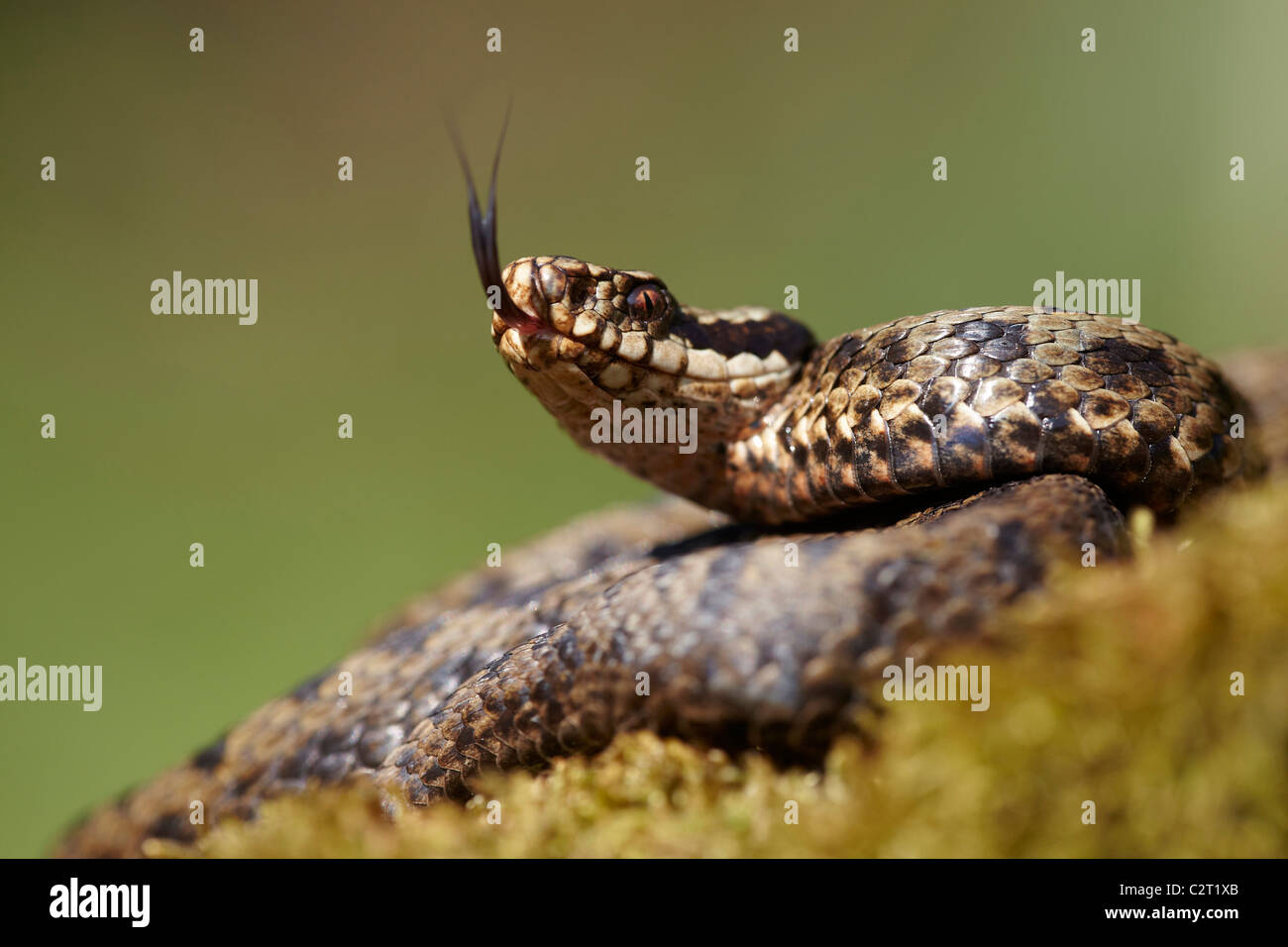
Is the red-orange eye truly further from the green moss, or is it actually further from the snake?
the green moss

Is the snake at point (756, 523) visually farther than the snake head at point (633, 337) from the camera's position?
No

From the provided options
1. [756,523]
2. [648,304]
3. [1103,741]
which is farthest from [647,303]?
[1103,741]

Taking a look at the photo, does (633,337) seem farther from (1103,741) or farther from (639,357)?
(1103,741)

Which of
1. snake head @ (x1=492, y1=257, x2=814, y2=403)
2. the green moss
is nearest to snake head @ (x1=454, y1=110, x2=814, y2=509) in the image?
snake head @ (x1=492, y1=257, x2=814, y2=403)

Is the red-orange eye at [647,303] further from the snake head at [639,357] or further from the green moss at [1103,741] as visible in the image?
the green moss at [1103,741]

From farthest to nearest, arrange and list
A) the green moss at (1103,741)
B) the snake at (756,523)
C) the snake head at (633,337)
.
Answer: the snake head at (633,337)
the snake at (756,523)
the green moss at (1103,741)

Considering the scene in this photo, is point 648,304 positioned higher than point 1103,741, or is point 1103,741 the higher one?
point 648,304

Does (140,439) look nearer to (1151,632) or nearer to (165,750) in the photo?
(165,750)

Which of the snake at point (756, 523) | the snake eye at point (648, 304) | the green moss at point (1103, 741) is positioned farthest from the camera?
the snake eye at point (648, 304)

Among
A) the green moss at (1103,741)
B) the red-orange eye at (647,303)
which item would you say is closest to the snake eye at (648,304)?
the red-orange eye at (647,303)

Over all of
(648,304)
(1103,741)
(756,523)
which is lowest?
(1103,741)
